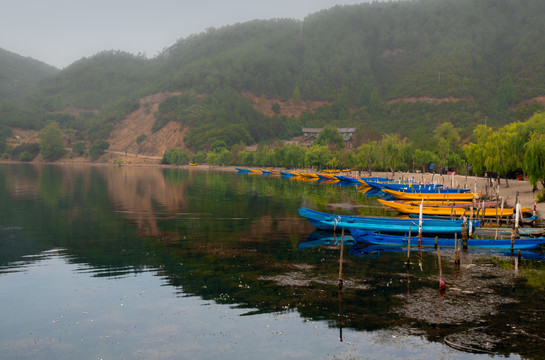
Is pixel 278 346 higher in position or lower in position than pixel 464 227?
lower

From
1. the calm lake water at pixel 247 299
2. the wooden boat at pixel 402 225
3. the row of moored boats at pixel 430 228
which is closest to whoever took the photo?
the calm lake water at pixel 247 299

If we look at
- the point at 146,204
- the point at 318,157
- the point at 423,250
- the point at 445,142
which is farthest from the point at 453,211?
the point at 318,157

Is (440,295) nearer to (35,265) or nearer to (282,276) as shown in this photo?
(282,276)

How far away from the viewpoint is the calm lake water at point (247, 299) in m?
20.6

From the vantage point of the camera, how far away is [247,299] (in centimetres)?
2666

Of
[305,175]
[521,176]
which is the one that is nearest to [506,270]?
[521,176]

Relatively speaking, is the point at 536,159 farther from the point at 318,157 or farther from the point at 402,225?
the point at 318,157

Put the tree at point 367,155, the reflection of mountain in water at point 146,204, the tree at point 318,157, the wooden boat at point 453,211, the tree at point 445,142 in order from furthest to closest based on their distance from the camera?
the tree at point 318,157 → the tree at point 367,155 → the tree at point 445,142 → the wooden boat at point 453,211 → the reflection of mountain in water at point 146,204

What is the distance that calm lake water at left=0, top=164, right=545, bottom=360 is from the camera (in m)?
20.6

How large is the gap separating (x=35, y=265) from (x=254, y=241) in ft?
59.6

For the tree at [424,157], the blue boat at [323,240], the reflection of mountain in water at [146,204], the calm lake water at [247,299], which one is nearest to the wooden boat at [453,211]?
the blue boat at [323,240]

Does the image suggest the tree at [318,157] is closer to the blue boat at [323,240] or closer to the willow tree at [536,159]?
the willow tree at [536,159]

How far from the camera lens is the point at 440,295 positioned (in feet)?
89.4

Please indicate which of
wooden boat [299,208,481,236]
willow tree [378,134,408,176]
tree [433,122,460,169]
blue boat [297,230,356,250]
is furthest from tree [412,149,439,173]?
blue boat [297,230,356,250]
